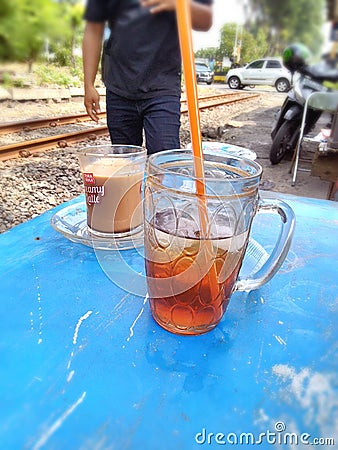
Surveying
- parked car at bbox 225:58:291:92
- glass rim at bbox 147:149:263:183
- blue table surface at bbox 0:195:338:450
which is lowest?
blue table surface at bbox 0:195:338:450

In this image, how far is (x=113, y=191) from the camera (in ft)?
1.67

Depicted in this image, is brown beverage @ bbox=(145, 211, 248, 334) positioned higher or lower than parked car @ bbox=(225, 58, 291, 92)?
lower

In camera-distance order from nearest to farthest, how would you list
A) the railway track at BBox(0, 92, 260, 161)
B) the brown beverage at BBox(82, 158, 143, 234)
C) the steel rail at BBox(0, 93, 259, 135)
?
the brown beverage at BBox(82, 158, 143, 234)
the railway track at BBox(0, 92, 260, 161)
the steel rail at BBox(0, 93, 259, 135)

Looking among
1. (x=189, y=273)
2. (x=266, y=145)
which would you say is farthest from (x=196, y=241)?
(x=266, y=145)

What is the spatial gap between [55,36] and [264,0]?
0.12m

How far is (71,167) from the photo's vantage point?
2254 mm

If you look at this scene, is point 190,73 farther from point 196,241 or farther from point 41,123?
point 41,123

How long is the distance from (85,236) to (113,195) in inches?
3.0

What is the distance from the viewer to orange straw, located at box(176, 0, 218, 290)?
0.26m

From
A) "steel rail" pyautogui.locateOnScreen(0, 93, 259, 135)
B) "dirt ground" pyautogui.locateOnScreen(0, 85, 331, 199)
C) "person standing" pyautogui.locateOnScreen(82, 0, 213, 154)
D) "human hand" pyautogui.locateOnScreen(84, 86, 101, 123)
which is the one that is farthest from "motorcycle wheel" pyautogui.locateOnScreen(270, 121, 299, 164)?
"human hand" pyautogui.locateOnScreen(84, 86, 101, 123)

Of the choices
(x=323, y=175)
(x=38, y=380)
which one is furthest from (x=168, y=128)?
(x=323, y=175)

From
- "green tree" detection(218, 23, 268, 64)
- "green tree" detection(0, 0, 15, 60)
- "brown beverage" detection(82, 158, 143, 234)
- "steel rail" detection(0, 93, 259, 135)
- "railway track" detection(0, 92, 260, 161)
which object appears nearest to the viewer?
"green tree" detection(0, 0, 15, 60)

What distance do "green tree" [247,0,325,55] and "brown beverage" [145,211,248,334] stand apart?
183 mm

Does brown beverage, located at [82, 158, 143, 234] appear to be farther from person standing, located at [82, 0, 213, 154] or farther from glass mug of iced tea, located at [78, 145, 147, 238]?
person standing, located at [82, 0, 213, 154]
